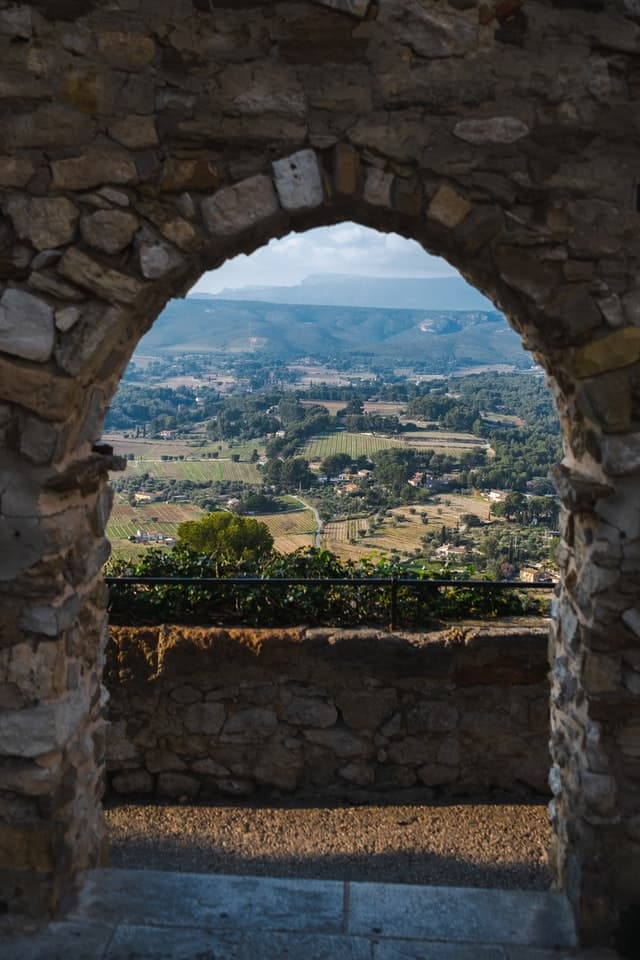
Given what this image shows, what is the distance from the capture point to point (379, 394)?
2353cm

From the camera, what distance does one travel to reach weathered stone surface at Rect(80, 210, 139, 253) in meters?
3.24

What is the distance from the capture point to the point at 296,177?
3.24 metres

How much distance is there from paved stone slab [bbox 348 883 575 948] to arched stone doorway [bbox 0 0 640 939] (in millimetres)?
187

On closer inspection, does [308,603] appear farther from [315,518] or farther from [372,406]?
[372,406]

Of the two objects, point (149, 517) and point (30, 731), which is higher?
point (149, 517)

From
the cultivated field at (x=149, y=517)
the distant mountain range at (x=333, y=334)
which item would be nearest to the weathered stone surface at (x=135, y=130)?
the cultivated field at (x=149, y=517)

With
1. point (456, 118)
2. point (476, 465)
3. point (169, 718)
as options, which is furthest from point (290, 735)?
point (476, 465)

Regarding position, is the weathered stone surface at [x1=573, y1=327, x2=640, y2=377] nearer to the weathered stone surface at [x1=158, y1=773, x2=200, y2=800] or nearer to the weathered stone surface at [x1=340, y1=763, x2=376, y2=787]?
the weathered stone surface at [x1=340, y1=763, x2=376, y2=787]

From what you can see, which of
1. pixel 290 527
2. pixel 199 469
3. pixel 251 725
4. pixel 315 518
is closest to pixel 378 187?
pixel 251 725

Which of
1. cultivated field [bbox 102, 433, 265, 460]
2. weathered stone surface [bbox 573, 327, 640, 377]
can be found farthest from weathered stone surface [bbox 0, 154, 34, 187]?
cultivated field [bbox 102, 433, 265, 460]

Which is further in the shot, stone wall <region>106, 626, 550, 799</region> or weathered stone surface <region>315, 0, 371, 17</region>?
stone wall <region>106, 626, 550, 799</region>

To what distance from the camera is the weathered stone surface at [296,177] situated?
324 cm

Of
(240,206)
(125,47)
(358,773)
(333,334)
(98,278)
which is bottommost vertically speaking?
(358,773)

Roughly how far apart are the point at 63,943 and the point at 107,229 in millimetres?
2907
